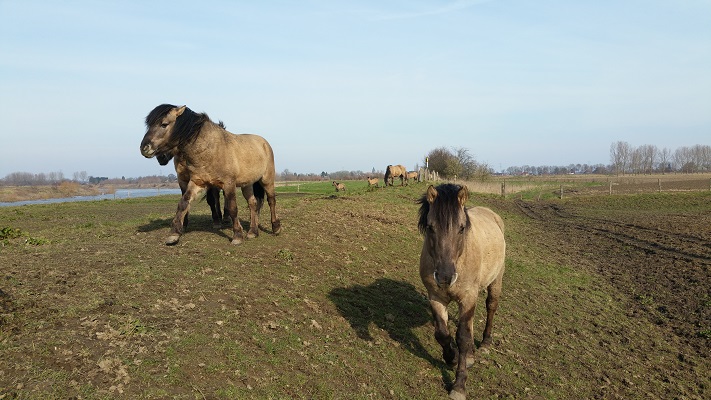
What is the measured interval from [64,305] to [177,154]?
420cm

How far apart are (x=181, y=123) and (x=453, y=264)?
6.28 meters

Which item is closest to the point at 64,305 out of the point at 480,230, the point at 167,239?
the point at 167,239

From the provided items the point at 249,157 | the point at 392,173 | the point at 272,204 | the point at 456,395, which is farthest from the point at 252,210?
the point at 392,173

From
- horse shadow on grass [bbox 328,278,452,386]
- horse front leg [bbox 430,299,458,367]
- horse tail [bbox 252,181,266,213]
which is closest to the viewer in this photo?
horse front leg [bbox 430,299,458,367]

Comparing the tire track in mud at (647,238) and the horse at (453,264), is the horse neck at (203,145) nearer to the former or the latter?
the horse at (453,264)

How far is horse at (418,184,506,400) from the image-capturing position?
574 cm

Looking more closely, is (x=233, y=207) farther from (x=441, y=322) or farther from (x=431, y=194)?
(x=441, y=322)

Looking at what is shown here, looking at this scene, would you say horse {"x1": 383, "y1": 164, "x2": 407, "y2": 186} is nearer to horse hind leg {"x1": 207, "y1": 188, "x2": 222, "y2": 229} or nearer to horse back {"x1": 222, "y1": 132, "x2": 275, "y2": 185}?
horse back {"x1": 222, "y1": 132, "x2": 275, "y2": 185}

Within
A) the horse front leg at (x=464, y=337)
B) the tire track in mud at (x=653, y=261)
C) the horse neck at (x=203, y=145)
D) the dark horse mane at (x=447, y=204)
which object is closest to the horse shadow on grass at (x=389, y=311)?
the horse front leg at (x=464, y=337)

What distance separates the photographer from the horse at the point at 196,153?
881 centimetres

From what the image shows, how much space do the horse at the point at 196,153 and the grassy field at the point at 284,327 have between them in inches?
40.7

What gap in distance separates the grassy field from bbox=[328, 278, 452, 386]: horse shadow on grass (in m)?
0.04

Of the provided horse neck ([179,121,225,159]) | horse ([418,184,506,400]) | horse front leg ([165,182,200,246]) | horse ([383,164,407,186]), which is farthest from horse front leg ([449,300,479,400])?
horse ([383,164,407,186])

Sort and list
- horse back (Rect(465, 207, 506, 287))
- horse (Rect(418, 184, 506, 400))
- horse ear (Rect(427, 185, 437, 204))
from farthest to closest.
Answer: horse back (Rect(465, 207, 506, 287))
horse ear (Rect(427, 185, 437, 204))
horse (Rect(418, 184, 506, 400))
